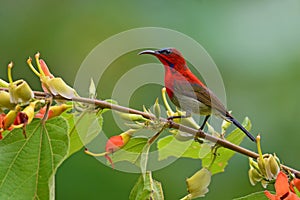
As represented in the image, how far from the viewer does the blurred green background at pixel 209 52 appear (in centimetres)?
164

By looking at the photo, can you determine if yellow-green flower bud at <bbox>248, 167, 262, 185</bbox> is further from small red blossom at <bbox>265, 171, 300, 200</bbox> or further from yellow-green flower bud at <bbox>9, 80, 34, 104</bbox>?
yellow-green flower bud at <bbox>9, 80, 34, 104</bbox>

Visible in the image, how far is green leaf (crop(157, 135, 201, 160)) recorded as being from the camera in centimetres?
75

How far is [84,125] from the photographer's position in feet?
2.13

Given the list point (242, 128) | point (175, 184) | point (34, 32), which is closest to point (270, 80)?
point (175, 184)

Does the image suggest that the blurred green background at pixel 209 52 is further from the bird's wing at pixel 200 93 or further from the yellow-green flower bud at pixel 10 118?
the yellow-green flower bud at pixel 10 118

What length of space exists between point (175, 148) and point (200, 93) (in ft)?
0.32

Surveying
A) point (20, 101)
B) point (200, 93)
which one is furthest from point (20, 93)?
point (200, 93)

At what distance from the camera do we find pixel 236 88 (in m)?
1.81

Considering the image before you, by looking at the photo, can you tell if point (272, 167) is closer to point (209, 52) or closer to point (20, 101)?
point (20, 101)

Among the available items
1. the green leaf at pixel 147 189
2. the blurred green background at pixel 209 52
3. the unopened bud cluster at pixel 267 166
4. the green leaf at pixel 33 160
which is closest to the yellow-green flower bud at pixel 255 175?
the unopened bud cluster at pixel 267 166

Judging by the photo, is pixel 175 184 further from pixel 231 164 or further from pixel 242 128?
pixel 242 128

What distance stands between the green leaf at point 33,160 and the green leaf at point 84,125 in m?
0.02

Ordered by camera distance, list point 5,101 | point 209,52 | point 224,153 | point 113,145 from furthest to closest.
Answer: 1. point 209,52
2. point 224,153
3. point 113,145
4. point 5,101

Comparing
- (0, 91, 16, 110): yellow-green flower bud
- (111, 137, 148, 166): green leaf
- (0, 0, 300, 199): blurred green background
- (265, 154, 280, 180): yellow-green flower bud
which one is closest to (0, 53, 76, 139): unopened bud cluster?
(0, 91, 16, 110): yellow-green flower bud
